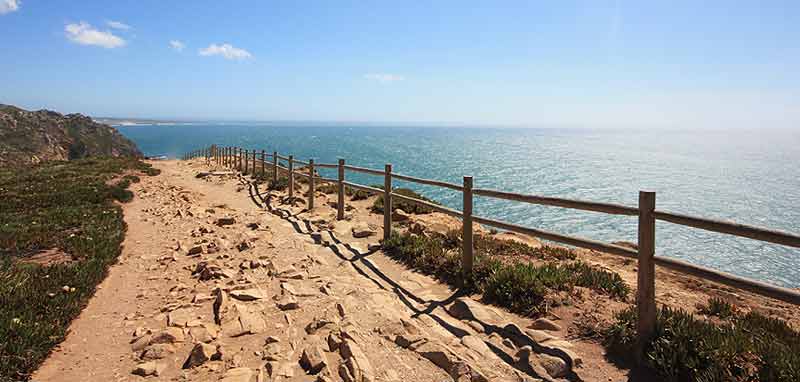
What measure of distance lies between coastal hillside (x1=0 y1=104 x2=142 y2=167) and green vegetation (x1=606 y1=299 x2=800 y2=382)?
Result: 164 feet

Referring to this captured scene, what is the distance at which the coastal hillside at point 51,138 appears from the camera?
151 ft

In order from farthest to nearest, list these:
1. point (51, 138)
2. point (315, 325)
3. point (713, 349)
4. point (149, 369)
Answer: point (51, 138) → point (315, 325) → point (149, 369) → point (713, 349)

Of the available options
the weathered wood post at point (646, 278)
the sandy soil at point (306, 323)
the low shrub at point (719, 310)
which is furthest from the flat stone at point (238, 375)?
the low shrub at point (719, 310)

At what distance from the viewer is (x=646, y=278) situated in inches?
165

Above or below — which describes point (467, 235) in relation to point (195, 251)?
above

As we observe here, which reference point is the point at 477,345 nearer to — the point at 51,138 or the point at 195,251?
the point at 195,251

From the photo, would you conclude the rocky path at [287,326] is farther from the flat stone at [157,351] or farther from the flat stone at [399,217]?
the flat stone at [399,217]

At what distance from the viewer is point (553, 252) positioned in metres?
8.78

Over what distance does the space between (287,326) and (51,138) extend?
228 feet

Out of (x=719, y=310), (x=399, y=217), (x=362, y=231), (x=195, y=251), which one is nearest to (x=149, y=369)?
(x=195, y=251)

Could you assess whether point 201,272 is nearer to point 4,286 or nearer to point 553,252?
point 4,286

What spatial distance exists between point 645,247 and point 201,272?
6.38 metres

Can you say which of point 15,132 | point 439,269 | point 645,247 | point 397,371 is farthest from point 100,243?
point 15,132

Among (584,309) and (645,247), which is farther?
(584,309)
